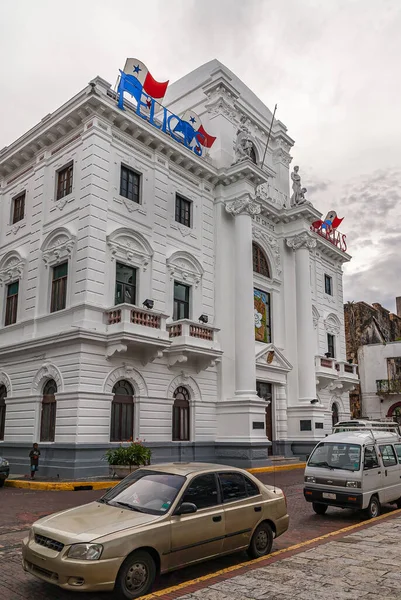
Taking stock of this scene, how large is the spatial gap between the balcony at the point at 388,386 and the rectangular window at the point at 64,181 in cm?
3313

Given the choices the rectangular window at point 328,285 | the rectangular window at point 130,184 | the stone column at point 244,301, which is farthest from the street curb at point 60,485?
the rectangular window at point 328,285

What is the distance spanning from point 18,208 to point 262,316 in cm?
1365

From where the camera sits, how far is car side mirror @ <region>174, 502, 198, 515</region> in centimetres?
697

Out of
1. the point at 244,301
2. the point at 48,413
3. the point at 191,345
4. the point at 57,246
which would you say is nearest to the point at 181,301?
the point at 191,345

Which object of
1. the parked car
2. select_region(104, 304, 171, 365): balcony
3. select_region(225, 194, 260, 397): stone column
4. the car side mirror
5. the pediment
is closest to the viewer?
the car side mirror

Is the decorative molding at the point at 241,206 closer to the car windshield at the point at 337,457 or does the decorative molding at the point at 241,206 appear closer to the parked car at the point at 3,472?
the car windshield at the point at 337,457

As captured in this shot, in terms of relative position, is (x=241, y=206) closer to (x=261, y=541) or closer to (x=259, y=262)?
(x=259, y=262)

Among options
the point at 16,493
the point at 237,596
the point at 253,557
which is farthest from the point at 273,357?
the point at 237,596

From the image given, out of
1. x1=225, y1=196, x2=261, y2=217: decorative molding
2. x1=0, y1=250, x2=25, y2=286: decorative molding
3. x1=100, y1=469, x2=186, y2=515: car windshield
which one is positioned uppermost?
x1=225, y1=196, x2=261, y2=217: decorative molding

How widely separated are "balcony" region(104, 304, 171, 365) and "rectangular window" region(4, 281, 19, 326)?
19.1 feet

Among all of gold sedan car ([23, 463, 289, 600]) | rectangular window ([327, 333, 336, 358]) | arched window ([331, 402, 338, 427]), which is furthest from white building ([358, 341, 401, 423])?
gold sedan car ([23, 463, 289, 600])

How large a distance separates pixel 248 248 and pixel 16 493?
50.1 feet

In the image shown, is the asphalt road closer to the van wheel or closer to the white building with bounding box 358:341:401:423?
the van wheel

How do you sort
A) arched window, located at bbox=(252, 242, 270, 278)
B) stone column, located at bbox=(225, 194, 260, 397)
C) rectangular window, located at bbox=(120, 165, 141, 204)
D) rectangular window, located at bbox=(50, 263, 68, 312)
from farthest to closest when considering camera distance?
arched window, located at bbox=(252, 242, 270, 278) < stone column, located at bbox=(225, 194, 260, 397) < rectangular window, located at bbox=(120, 165, 141, 204) < rectangular window, located at bbox=(50, 263, 68, 312)
